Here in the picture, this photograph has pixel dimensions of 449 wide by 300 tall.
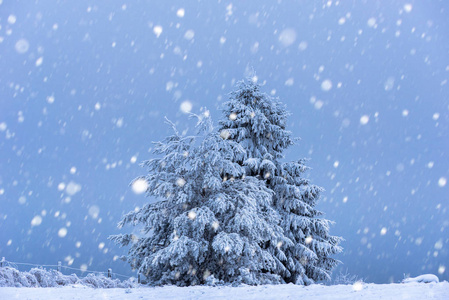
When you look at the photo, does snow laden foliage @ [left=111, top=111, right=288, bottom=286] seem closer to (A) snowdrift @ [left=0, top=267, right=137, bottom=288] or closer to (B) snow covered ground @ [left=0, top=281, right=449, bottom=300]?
(A) snowdrift @ [left=0, top=267, right=137, bottom=288]

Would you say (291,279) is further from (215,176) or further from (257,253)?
(215,176)

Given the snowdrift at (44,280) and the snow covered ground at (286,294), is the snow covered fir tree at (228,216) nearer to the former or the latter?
the snowdrift at (44,280)

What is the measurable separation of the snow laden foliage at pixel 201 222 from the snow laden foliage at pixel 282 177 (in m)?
1.21

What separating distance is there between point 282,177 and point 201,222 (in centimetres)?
617

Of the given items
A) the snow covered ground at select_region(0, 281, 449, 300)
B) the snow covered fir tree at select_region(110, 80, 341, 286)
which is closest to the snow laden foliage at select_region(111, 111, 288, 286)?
the snow covered fir tree at select_region(110, 80, 341, 286)

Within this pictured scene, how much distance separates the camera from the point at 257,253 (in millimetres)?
13789

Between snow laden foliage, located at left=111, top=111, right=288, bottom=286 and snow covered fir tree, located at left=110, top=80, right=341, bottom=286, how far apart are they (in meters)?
0.04

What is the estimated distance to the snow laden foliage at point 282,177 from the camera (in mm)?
16312

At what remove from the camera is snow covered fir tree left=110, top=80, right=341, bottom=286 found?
42.5 feet

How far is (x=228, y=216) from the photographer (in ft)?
44.9

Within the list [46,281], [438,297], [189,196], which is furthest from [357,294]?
[46,281]

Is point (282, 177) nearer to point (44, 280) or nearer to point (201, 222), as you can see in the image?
point (201, 222)

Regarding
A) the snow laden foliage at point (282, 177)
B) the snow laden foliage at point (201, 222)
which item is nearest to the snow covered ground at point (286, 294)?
the snow laden foliage at point (201, 222)

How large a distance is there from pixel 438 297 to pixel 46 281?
43.1 ft
